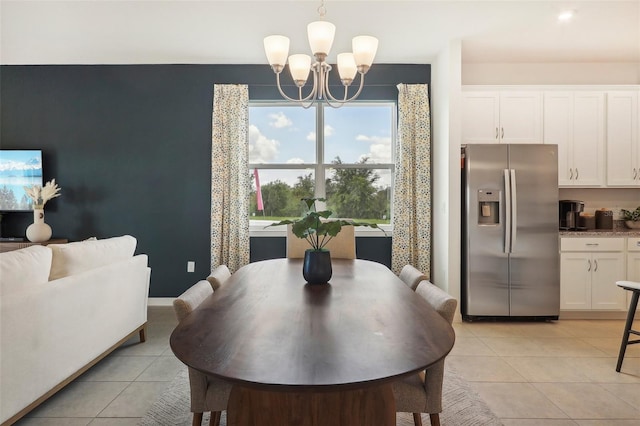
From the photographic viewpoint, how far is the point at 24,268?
1.90 meters

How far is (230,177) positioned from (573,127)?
370 cm

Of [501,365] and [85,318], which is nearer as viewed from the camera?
[85,318]

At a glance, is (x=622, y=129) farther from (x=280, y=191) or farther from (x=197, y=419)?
(x=197, y=419)

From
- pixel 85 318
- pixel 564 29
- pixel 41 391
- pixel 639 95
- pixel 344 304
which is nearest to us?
pixel 344 304

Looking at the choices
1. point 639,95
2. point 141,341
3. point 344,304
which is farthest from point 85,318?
point 639,95

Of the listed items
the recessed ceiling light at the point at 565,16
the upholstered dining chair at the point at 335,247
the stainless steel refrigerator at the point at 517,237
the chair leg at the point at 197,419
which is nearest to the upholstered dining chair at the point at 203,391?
the chair leg at the point at 197,419

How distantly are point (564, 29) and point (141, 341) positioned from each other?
4641 millimetres

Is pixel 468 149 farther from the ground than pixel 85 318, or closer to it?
farther from the ground

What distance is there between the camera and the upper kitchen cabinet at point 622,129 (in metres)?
3.92

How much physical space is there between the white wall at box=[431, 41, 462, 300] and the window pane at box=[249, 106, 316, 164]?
1459mm

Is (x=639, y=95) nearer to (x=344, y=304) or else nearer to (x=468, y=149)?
(x=468, y=149)

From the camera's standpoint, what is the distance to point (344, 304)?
60.8 inches

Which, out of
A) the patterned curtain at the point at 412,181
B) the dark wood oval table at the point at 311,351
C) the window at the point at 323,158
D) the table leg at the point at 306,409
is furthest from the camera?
the window at the point at 323,158

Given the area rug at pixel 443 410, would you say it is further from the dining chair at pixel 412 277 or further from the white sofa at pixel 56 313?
the dining chair at pixel 412 277
